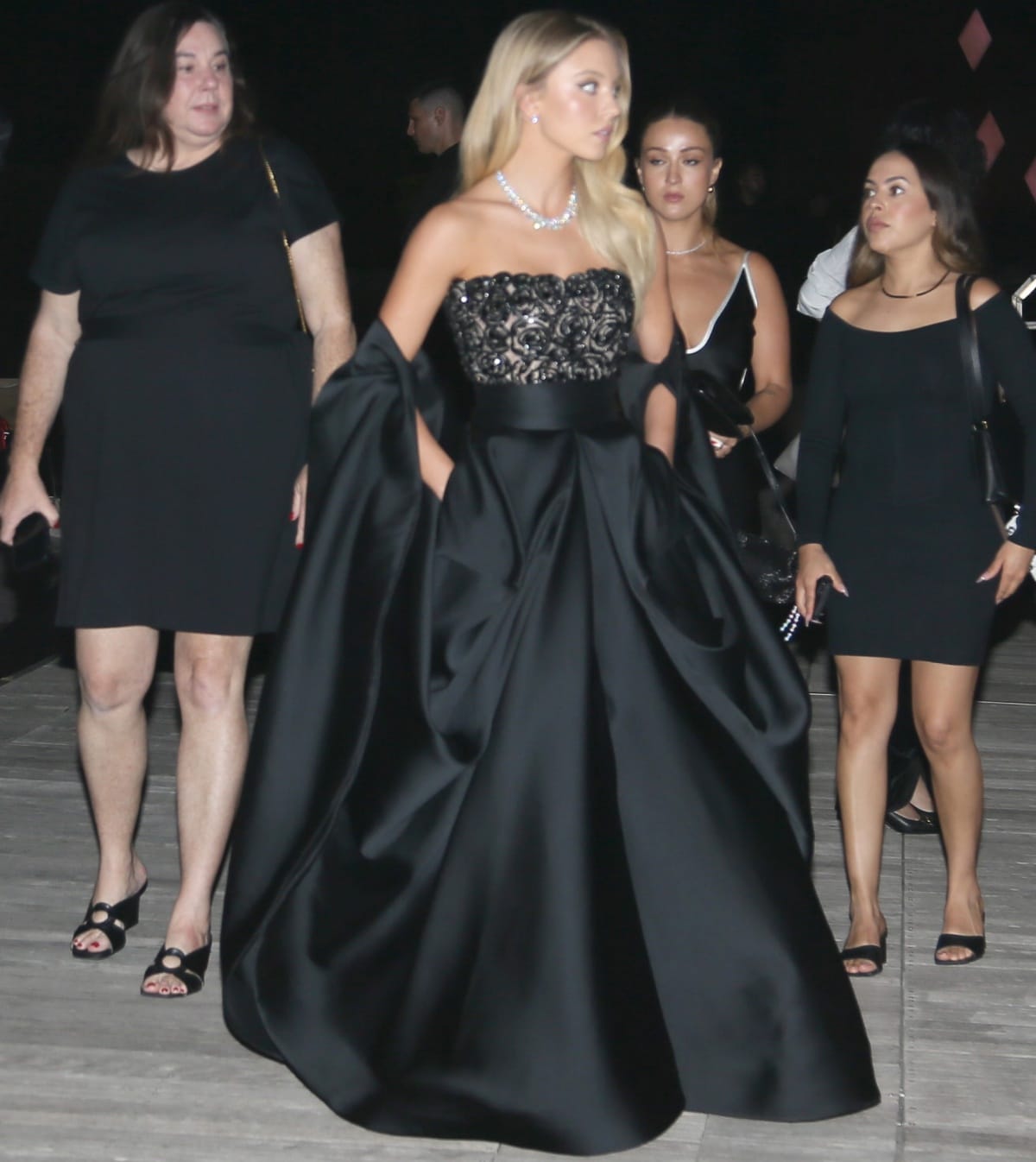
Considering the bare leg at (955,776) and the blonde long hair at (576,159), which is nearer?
the blonde long hair at (576,159)

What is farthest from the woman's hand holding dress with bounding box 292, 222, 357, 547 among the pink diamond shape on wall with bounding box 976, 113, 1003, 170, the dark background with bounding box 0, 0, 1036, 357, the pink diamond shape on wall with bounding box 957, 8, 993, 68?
the pink diamond shape on wall with bounding box 957, 8, 993, 68

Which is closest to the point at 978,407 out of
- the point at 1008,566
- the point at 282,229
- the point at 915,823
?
the point at 1008,566

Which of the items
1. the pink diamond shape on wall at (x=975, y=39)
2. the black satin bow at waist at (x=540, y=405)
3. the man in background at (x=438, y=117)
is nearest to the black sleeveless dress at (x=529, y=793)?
the black satin bow at waist at (x=540, y=405)

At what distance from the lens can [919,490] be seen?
407cm

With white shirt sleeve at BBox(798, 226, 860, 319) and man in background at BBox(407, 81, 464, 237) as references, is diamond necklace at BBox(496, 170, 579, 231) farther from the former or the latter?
man in background at BBox(407, 81, 464, 237)

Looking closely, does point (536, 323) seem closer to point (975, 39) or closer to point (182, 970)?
point (182, 970)

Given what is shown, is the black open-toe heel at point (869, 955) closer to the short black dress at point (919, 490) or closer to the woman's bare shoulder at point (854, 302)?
the short black dress at point (919, 490)

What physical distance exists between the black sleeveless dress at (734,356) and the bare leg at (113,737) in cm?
147

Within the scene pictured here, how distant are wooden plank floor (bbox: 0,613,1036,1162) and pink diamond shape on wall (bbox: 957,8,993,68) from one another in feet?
28.5

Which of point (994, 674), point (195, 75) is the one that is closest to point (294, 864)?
point (195, 75)

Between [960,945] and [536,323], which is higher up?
[536,323]

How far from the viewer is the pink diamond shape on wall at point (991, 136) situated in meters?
11.7

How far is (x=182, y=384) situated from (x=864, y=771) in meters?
1.67

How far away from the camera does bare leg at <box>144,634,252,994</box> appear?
4.07m
